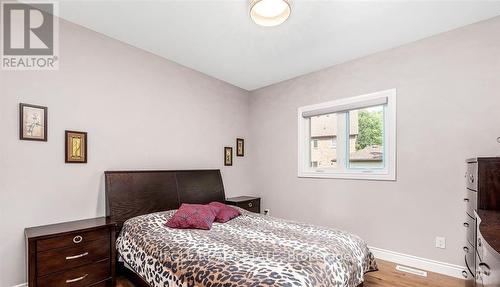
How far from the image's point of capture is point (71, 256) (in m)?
2.14

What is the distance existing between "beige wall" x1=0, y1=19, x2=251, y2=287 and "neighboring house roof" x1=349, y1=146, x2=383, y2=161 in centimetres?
212

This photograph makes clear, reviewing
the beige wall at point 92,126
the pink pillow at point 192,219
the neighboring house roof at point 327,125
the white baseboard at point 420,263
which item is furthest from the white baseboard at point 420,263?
the beige wall at point 92,126

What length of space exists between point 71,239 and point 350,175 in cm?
315

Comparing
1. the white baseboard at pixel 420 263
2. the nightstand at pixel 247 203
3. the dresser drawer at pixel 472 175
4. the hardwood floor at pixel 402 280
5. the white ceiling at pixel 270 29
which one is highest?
the white ceiling at pixel 270 29

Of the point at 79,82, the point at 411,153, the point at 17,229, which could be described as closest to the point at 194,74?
the point at 79,82

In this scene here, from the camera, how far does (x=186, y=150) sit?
3664mm

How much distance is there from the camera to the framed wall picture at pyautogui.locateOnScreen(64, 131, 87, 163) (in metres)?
2.51

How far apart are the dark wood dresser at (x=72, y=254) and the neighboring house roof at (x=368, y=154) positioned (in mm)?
3050

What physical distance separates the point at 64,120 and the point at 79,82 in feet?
1.42

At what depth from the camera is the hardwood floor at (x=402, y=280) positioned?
95.4 inches

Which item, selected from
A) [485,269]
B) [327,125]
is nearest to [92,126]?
[327,125]

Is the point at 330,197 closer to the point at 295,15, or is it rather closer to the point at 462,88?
the point at 462,88

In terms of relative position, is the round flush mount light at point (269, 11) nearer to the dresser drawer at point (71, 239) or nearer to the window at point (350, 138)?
the window at point (350, 138)

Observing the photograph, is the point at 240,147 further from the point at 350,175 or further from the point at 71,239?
the point at 71,239
